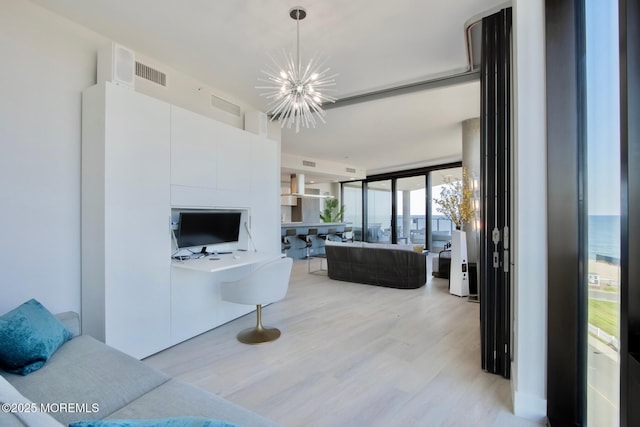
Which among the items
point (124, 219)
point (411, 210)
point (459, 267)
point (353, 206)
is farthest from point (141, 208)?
point (353, 206)

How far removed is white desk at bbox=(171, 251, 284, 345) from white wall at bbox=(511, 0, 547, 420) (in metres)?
2.44

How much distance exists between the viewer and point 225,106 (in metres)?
4.35

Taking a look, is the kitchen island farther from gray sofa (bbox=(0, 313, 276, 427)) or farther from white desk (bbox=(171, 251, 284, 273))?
gray sofa (bbox=(0, 313, 276, 427))

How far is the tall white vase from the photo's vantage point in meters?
4.91

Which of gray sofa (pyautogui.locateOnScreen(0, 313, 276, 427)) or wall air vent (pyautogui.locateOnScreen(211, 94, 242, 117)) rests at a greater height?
wall air vent (pyautogui.locateOnScreen(211, 94, 242, 117))

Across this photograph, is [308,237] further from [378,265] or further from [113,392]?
[113,392]

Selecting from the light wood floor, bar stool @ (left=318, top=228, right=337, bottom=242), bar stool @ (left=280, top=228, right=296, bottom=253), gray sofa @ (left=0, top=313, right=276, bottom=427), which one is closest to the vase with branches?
the light wood floor

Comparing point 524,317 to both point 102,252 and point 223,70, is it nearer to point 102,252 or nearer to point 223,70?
point 102,252

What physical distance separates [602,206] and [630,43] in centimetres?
89

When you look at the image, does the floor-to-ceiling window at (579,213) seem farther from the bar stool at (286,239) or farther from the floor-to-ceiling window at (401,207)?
the floor-to-ceiling window at (401,207)

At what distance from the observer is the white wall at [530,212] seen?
6.60 ft

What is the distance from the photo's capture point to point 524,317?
2.05m

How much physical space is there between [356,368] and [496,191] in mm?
1880

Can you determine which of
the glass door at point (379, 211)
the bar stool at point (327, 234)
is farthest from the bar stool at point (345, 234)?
the glass door at point (379, 211)
